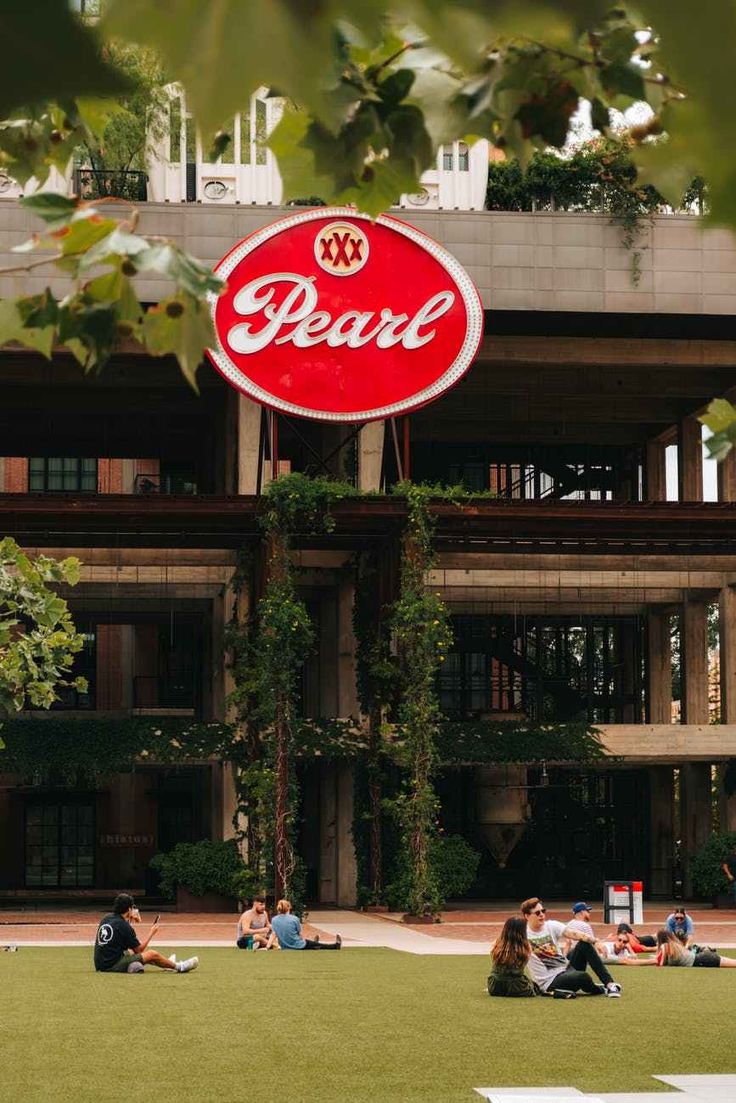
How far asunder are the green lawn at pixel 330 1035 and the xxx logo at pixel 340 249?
64.5 feet

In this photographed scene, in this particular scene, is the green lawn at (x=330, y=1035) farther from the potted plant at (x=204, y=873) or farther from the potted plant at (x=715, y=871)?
the potted plant at (x=715, y=871)

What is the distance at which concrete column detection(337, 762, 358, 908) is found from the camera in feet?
141

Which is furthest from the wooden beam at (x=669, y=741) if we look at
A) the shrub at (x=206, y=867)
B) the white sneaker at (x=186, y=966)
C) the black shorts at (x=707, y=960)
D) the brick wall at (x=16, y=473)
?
the brick wall at (x=16, y=473)

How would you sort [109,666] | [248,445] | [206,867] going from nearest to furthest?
[206,867], [248,445], [109,666]

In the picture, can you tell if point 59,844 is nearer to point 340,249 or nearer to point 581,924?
point 340,249

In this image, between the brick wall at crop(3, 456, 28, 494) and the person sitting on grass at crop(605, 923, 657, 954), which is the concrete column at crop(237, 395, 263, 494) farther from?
the person sitting on grass at crop(605, 923, 657, 954)

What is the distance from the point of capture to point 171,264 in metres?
2.72

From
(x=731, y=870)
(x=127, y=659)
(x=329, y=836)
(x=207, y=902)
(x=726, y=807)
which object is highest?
(x=127, y=659)

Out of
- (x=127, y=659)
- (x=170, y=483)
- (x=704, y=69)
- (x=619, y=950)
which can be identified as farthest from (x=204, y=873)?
(x=704, y=69)

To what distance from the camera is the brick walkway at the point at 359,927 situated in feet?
95.8

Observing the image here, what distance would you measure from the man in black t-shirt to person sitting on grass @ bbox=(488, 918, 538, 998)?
24.7m

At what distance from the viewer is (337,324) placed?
1454 inches

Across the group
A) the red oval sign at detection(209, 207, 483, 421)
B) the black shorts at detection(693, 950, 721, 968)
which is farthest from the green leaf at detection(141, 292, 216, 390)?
the red oval sign at detection(209, 207, 483, 421)

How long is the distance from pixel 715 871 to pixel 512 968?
25966mm
